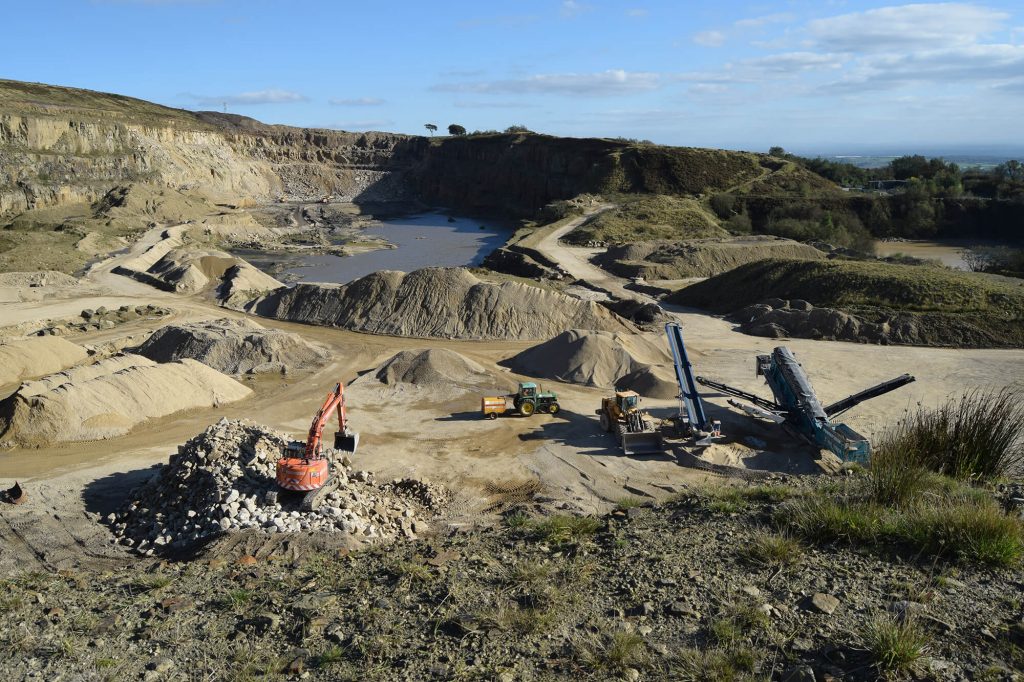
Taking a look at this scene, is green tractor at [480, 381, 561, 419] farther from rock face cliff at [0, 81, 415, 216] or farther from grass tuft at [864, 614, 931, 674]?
rock face cliff at [0, 81, 415, 216]

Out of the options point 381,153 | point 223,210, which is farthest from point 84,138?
point 381,153

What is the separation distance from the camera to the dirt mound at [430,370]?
76.8ft

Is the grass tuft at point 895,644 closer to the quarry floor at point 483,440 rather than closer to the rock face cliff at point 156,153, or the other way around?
the quarry floor at point 483,440

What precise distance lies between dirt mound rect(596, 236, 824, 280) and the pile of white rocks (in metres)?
32.0

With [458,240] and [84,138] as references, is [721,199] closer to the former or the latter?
[458,240]

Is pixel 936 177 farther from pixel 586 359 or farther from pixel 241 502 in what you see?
pixel 241 502

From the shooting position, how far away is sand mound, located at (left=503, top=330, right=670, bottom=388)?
24.0 m

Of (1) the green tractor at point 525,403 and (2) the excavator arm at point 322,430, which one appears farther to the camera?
(1) the green tractor at point 525,403

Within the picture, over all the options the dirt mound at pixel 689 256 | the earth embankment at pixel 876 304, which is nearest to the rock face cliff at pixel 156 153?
the dirt mound at pixel 689 256

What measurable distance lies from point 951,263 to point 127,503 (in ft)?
183

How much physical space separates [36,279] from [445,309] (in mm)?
24389

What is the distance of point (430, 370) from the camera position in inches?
928

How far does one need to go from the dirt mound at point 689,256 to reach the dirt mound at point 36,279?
32.3m

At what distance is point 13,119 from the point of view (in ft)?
200
